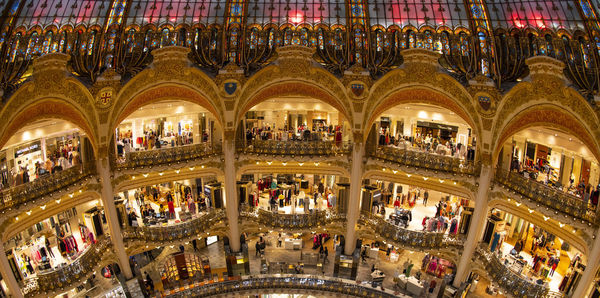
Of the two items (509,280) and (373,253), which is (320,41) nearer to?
(373,253)

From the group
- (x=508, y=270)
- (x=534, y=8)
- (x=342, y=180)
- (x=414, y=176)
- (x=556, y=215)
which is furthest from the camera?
(x=342, y=180)

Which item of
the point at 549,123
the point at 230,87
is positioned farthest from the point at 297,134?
the point at 549,123

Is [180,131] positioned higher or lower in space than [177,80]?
lower

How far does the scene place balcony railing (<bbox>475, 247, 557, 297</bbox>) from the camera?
2120cm

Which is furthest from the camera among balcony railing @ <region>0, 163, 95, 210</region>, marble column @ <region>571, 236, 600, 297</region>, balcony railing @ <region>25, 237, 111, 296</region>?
balcony railing @ <region>25, 237, 111, 296</region>

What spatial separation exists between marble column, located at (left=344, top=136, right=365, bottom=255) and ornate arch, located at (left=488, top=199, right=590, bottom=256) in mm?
8149

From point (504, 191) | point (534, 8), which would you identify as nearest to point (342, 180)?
point (504, 191)

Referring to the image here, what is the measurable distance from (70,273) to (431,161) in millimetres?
21974

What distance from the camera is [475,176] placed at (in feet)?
80.0

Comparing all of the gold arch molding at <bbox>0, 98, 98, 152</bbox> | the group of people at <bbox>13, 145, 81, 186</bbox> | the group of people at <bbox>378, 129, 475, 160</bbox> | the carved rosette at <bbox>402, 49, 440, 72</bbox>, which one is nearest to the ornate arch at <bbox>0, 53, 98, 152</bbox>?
the gold arch molding at <bbox>0, 98, 98, 152</bbox>

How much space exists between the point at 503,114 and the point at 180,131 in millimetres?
22561

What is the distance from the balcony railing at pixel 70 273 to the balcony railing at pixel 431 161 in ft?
61.7

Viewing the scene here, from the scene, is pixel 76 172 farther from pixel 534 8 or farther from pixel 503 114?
pixel 534 8

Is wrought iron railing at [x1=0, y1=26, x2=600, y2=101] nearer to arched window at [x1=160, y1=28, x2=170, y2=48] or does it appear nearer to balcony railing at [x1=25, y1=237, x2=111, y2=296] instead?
arched window at [x1=160, y1=28, x2=170, y2=48]
